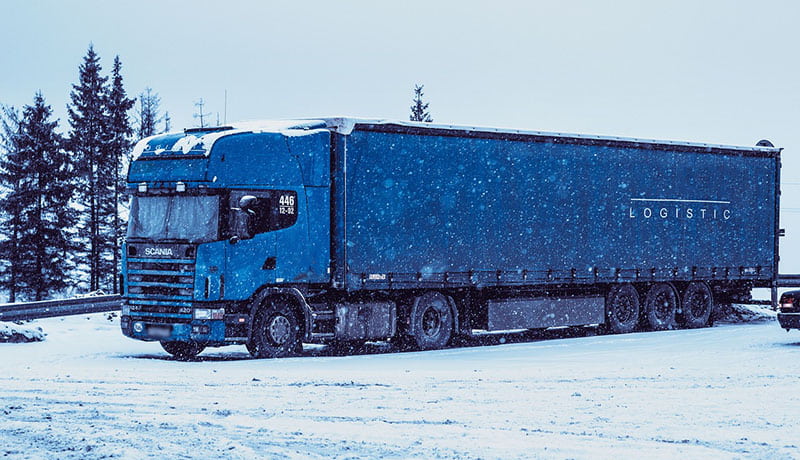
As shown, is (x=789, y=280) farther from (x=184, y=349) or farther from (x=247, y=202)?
(x=247, y=202)

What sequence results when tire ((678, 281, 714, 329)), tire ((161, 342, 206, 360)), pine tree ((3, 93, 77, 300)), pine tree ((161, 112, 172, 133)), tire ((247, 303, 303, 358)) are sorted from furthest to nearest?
1. pine tree ((161, 112, 172, 133))
2. pine tree ((3, 93, 77, 300))
3. tire ((678, 281, 714, 329))
4. tire ((161, 342, 206, 360))
5. tire ((247, 303, 303, 358))

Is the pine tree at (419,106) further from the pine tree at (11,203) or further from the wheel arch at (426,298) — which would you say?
the wheel arch at (426,298)

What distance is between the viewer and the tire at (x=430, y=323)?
2288 cm

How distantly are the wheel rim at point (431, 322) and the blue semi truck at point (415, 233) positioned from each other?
31 mm

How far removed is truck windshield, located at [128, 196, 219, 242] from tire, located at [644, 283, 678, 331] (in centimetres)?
1166

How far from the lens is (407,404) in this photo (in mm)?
13648

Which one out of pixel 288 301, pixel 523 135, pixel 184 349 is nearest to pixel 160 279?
pixel 184 349

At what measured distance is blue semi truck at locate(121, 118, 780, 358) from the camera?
2008 cm

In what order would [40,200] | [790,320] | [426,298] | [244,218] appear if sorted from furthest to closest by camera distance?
[40,200] → [426,298] → [790,320] → [244,218]

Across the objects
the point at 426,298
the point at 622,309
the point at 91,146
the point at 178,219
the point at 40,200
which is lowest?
the point at 622,309

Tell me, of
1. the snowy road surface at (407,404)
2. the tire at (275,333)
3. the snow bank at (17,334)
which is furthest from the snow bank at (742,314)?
the snow bank at (17,334)

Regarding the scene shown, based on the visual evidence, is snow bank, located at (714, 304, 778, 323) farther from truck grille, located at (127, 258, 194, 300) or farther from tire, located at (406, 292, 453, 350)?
truck grille, located at (127, 258, 194, 300)

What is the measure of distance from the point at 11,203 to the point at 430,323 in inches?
1498

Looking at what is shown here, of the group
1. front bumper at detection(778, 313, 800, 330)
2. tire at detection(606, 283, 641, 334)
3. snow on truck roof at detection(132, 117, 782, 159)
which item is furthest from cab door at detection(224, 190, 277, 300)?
tire at detection(606, 283, 641, 334)
